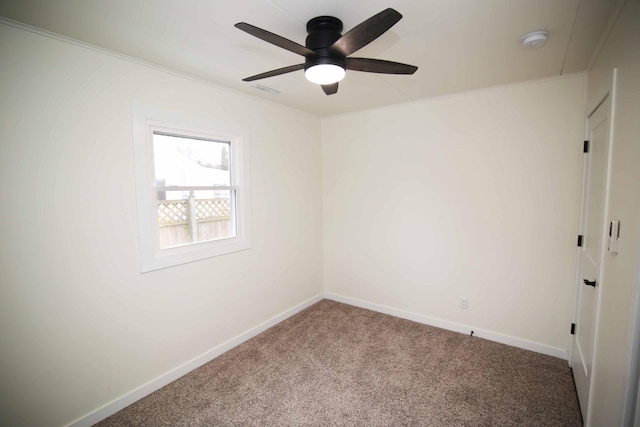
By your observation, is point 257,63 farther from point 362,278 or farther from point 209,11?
point 362,278

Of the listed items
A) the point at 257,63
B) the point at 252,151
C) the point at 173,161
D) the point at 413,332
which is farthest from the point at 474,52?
the point at 413,332

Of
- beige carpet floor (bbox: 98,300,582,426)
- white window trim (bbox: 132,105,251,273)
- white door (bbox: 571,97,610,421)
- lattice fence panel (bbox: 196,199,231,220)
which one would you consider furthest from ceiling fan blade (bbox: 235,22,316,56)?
beige carpet floor (bbox: 98,300,582,426)

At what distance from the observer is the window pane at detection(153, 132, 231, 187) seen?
235 centimetres

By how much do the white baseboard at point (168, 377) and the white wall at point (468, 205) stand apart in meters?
1.34

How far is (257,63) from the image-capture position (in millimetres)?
2160

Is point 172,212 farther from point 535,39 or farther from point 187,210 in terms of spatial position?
point 535,39

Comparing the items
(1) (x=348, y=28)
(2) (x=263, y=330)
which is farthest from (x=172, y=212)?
Result: (1) (x=348, y=28)

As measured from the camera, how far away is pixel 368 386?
2.29m

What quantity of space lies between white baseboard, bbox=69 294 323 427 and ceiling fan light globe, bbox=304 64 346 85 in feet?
8.29

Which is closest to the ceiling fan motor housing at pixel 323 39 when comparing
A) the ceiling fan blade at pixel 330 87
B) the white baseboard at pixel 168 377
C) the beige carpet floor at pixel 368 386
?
the ceiling fan blade at pixel 330 87

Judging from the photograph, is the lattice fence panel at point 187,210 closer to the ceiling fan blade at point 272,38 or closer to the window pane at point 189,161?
the window pane at point 189,161

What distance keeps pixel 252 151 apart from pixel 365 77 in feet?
4.39

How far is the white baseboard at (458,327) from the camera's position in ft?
8.70

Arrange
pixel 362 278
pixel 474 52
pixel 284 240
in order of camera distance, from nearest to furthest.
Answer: pixel 474 52, pixel 284 240, pixel 362 278
